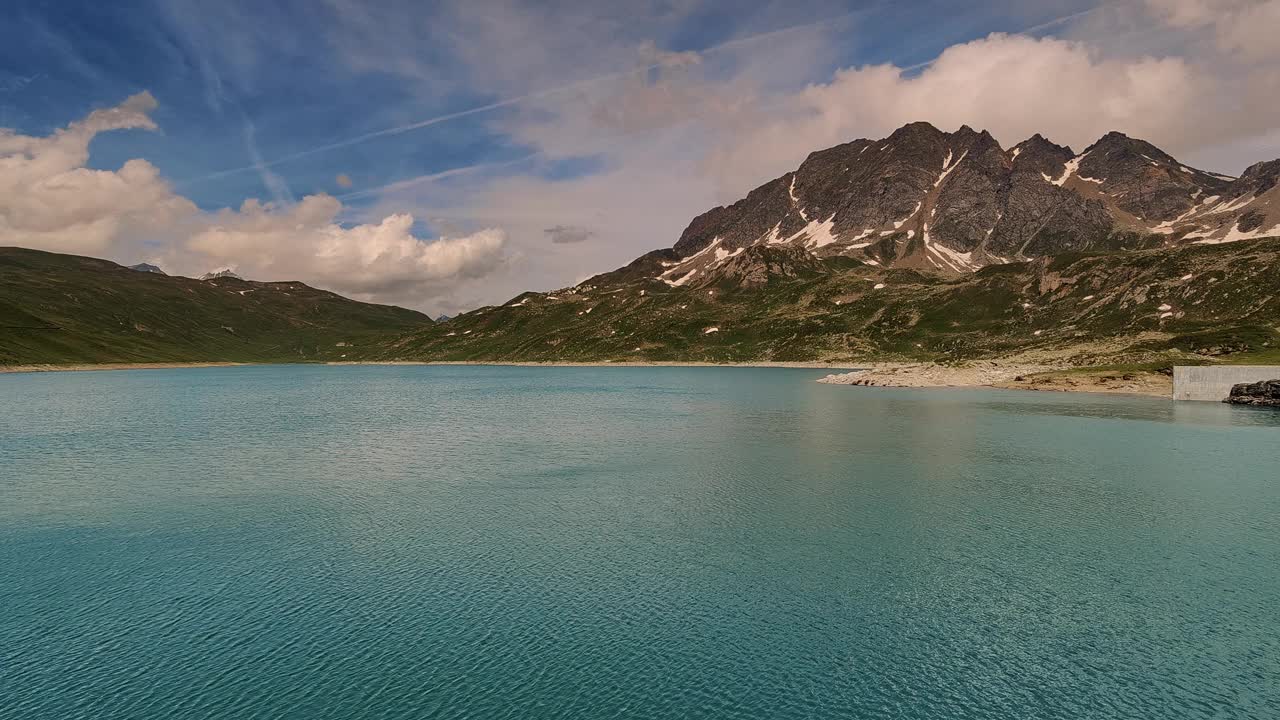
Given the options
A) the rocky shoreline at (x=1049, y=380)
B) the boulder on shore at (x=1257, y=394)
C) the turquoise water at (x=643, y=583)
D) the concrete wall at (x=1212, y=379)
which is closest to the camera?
the turquoise water at (x=643, y=583)

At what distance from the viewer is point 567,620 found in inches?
1205

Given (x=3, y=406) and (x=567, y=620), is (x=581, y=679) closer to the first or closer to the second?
(x=567, y=620)

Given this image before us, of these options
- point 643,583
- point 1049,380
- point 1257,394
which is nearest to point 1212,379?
point 1257,394

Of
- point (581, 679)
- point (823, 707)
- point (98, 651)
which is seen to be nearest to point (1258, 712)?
point (823, 707)

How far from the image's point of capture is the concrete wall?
430 ft

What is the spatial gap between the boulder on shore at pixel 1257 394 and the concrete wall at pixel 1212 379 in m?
1.55

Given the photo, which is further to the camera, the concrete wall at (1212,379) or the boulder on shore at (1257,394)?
the concrete wall at (1212,379)

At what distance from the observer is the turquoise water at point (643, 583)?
24281 mm

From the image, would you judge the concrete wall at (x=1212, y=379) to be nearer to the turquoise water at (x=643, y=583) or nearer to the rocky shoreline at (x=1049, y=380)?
the rocky shoreline at (x=1049, y=380)

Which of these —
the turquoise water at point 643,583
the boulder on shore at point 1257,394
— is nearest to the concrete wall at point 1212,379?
the boulder on shore at point 1257,394

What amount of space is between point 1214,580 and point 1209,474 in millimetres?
35800

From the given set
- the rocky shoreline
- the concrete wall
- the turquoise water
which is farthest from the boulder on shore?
the turquoise water

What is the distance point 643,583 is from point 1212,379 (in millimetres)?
150964

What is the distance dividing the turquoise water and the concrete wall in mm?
68091
